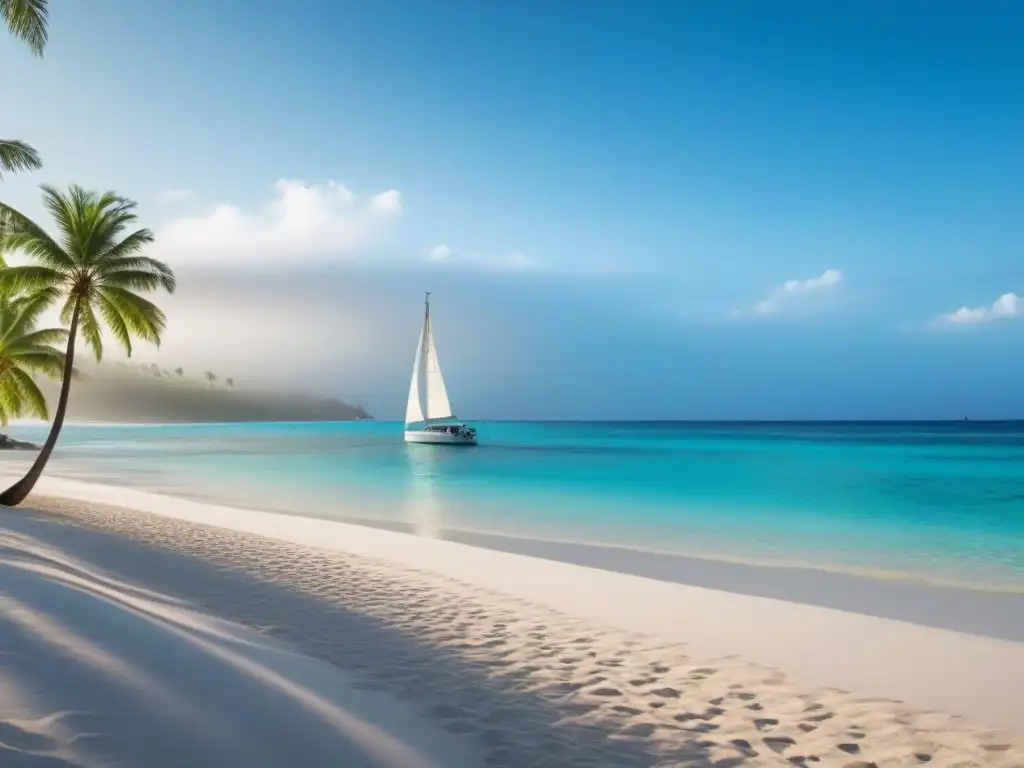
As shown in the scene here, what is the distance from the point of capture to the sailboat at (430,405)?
6050cm

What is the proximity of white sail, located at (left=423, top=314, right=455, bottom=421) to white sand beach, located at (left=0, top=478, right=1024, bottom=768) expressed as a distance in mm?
50183

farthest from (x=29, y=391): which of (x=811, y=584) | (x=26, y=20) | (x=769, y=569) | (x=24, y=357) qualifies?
(x=811, y=584)

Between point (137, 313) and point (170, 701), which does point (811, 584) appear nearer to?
point (170, 701)

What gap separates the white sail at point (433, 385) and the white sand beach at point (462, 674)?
50183 mm

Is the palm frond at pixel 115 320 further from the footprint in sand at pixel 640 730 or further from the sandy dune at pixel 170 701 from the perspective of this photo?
the footprint in sand at pixel 640 730

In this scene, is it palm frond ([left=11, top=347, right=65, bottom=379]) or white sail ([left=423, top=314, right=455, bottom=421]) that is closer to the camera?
palm frond ([left=11, top=347, right=65, bottom=379])

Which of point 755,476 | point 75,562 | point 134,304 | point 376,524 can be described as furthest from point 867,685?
point 755,476

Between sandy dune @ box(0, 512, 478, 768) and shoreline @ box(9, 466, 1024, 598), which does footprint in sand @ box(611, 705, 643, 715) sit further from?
shoreline @ box(9, 466, 1024, 598)

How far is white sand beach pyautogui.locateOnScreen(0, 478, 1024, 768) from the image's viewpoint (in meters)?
4.14

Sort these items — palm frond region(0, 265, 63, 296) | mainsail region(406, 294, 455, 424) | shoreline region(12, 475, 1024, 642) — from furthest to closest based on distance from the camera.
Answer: mainsail region(406, 294, 455, 424)
palm frond region(0, 265, 63, 296)
shoreline region(12, 475, 1024, 642)

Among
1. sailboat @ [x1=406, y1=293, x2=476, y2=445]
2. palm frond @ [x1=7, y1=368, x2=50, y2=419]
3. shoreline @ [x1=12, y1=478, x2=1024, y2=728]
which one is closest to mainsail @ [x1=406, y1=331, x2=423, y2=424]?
sailboat @ [x1=406, y1=293, x2=476, y2=445]

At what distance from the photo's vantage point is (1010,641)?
25.6ft

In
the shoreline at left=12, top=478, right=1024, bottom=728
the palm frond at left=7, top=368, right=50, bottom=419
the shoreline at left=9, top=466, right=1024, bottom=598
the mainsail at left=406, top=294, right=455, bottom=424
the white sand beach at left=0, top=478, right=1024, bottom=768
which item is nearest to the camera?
the white sand beach at left=0, top=478, right=1024, bottom=768

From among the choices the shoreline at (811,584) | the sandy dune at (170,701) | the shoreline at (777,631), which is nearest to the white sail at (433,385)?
the shoreline at (811,584)
